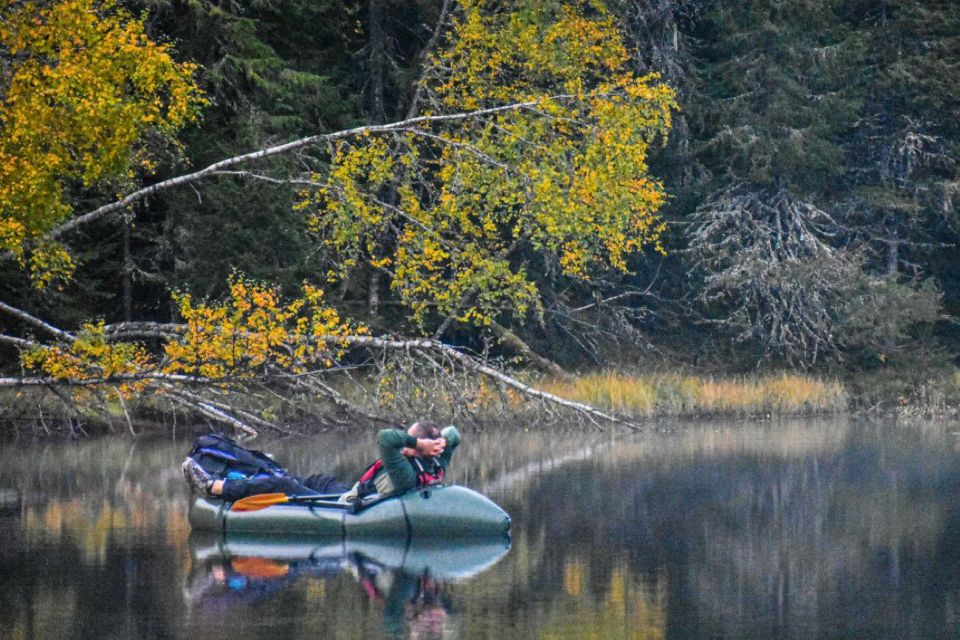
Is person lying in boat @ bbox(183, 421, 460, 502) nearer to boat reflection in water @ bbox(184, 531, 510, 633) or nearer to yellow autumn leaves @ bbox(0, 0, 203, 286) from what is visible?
boat reflection in water @ bbox(184, 531, 510, 633)

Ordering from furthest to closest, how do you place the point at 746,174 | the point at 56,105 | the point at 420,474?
1. the point at 746,174
2. the point at 56,105
3. the point at 420,474

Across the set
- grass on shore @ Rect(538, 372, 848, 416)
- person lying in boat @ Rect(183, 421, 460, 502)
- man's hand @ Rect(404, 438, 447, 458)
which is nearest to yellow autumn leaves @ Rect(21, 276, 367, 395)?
person lying in boat @ Rect(183, 421, 460, 502)

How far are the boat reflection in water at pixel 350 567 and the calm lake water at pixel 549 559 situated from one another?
31 mm

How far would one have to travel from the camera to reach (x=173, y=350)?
1781 cm

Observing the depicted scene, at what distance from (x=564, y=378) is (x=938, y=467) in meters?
9.61

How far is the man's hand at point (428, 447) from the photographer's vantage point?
13.9 meters

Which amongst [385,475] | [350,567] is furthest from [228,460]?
[350,567]

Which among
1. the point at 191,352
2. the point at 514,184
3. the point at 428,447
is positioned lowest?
the point at 428,447

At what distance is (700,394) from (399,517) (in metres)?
15.5

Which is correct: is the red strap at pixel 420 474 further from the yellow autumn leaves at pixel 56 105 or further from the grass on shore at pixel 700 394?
the grass on shore at pixel 700 394

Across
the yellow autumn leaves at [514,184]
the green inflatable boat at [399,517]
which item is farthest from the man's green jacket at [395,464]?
the yellow autumn leaves at [514,184]

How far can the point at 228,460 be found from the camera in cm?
1484

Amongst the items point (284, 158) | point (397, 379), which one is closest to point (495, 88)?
point (284, 158)

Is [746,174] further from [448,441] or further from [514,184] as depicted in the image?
A: [448,441]
